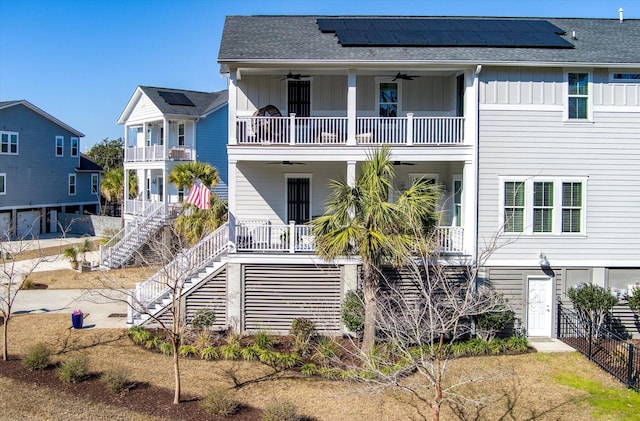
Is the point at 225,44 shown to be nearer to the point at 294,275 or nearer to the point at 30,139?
the point at 294,275

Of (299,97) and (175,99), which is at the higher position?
(175,99)

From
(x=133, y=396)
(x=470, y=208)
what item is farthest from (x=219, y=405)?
(x=470, y=208)

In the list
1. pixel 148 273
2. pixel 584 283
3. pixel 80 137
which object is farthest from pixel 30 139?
pixel 584 283

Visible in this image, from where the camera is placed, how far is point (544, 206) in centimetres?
1596

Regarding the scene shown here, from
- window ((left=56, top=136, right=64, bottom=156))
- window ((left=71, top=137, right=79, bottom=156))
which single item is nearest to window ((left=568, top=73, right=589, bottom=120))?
window ((left=56, top=136, right=64, bottom=156))

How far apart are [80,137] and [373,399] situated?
1467 inches

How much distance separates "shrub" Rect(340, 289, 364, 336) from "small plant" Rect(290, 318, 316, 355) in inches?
38.6

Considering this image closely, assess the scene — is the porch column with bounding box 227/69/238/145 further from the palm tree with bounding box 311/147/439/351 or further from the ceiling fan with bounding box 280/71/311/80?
the palm tree with bounding box 311/147/439/351

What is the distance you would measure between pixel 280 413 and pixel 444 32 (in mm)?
13220

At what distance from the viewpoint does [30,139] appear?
37.3 meters

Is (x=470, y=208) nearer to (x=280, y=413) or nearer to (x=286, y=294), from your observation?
(x=286, y=294)

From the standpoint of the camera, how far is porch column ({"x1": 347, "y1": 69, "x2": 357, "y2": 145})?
15891 millimetres

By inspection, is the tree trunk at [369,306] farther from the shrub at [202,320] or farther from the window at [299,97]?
the window at [299,97]

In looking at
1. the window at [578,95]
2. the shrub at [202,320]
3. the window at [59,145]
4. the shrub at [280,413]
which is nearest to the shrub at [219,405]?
the shrub at [280,413]
